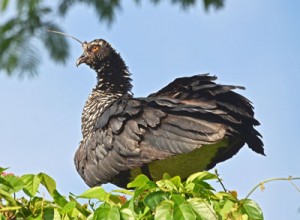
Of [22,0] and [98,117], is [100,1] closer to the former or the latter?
[22,0]

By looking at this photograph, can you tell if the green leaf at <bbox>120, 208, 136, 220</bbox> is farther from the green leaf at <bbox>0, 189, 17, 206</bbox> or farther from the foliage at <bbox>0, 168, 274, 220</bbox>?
the green leaf at <bbox>0, 189, 17, 206</bbox>

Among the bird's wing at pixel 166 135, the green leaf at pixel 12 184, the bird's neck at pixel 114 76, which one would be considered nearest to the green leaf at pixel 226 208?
the green leaf at pixel 12 184

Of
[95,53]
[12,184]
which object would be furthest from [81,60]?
[12,184]

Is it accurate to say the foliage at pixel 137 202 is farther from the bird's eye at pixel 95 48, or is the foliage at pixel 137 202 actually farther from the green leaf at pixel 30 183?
the bird's eye at pixel 95 48

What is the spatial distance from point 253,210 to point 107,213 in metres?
0.65

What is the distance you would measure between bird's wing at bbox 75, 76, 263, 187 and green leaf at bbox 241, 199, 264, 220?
1942 mm

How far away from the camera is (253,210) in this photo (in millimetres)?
3160

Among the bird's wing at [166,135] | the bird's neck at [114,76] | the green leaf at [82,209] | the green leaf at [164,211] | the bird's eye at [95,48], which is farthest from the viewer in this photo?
the bird's eye at [95,48]

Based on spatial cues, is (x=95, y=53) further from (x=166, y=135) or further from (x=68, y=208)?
(x=68, y=208)

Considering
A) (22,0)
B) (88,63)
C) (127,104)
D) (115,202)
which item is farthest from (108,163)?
(115,202)

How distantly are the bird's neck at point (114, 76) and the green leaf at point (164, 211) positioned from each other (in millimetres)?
3981

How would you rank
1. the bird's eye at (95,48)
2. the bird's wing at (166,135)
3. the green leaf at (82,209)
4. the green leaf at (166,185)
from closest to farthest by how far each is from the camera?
1. the green leaf at (166,185)
2. the green leaf at (82,209)
3. the bird's wing at (166,135)
4. the bird's eye at (95,48)

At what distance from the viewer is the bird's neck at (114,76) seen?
6949mm

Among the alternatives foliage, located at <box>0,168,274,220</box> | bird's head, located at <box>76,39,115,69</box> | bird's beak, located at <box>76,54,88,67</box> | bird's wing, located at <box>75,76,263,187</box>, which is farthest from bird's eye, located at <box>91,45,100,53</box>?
foliage, located at <box>0,168,274,220</box>
